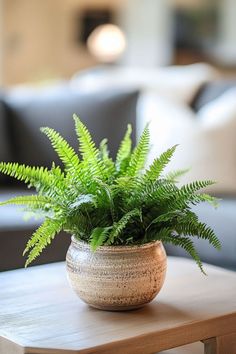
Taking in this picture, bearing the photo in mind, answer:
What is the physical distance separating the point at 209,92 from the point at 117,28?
4.28 m

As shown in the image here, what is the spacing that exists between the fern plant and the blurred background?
565 centimetres

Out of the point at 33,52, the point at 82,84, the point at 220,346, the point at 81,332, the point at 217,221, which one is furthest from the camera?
the point at 33,52

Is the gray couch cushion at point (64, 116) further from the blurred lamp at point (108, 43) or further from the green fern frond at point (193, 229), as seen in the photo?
the blurred lamp at point (108, 43)

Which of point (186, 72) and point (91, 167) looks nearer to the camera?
point (91, 167)

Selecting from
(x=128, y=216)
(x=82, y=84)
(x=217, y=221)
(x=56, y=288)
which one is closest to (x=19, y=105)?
(x=82, y=84)

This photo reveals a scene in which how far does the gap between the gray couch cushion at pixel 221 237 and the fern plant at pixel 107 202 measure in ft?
3.07

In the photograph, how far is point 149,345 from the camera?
1508mm

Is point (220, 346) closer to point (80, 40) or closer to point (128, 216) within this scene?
point (128, 216)

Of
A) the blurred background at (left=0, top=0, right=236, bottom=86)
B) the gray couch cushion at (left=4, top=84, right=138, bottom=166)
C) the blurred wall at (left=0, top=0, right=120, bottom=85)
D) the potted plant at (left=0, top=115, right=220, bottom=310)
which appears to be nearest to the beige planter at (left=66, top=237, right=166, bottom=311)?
the potted plant at (left=0, top=115, right=220, bottom=310)

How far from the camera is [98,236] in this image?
5.16 ft

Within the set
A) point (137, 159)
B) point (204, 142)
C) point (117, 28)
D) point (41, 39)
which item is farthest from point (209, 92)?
point (41, 39)

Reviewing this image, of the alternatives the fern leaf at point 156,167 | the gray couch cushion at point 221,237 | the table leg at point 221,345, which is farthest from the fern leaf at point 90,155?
the gray couch cushion at point 221,237

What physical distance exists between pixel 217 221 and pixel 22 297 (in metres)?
1.07

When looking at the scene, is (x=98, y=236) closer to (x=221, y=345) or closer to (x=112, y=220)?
(x=112, y=220)
